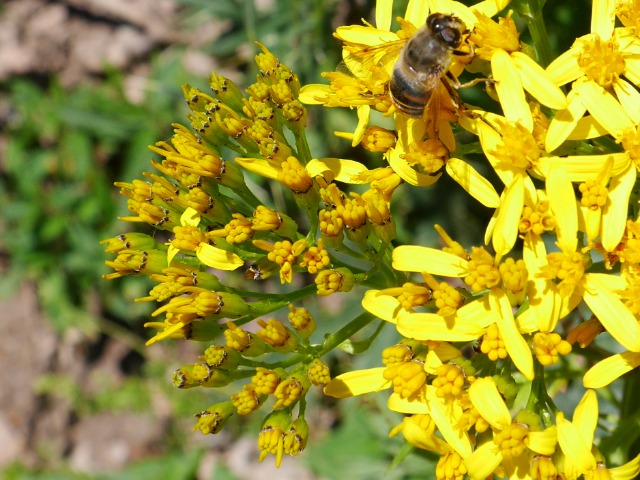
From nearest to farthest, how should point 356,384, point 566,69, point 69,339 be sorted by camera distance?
point 566,69
point 356,384
point 69,339

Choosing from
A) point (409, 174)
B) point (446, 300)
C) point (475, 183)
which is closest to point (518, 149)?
point (475, 183)

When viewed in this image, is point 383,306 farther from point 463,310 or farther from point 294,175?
point 294,175

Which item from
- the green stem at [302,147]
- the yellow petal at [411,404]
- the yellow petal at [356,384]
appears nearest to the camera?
the yellow petal at [411,404]

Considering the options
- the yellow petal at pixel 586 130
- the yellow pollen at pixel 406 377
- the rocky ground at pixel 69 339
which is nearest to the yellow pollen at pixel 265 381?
the yellow pollen at pixel 406 377

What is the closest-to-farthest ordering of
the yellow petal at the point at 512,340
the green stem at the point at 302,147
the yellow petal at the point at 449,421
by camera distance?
the yellow petal at the point at 512,340 < the yellow petal at the point at 449,421 < the green stem at the point at 302,147

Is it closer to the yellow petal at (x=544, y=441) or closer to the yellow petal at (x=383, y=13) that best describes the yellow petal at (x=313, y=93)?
the yellow petal at (x=383, y=13)

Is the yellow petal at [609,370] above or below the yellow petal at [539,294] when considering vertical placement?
below

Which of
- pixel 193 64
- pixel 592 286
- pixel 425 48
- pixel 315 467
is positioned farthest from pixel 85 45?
pixel 592 286

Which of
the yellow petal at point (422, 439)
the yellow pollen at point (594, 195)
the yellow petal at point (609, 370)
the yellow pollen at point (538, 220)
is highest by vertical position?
the yellow pollen at point (594, 195)
